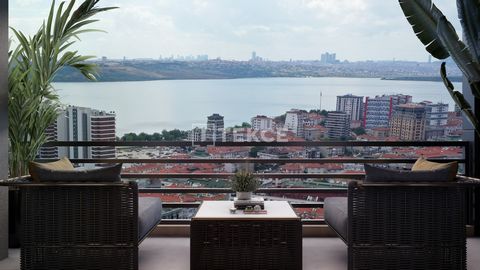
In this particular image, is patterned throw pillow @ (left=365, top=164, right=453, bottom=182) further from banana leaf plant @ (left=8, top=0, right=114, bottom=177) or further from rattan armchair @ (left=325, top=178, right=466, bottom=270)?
banana leaf plant @ (left=8, top=0, right=114, bottom=177)

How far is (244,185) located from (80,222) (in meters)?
1.39

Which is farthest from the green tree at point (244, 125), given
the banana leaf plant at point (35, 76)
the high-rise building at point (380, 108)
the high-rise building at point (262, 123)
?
the banana leaf plant at point (35, 76)

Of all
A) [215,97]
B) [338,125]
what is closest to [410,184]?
[338,125]

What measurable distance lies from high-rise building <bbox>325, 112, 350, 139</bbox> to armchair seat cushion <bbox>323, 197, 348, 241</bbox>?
1.27 metres

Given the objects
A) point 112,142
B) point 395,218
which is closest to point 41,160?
point 112,142

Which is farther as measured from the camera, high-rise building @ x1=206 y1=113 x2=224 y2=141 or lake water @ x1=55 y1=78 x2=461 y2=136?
lake water @ x1=55 y1=78 x2=461 y2=136

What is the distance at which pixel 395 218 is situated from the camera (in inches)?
181

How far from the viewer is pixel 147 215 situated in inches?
195

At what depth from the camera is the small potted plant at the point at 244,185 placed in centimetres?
521

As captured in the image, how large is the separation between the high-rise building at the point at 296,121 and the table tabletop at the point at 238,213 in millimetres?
1395

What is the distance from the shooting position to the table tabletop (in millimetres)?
4660

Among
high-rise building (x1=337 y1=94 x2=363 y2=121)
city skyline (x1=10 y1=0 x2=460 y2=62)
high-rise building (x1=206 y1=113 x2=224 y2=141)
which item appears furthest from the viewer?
city skyline (x1=10 y1=0 x2=460 y2=62)

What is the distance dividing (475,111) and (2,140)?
4.28 meters

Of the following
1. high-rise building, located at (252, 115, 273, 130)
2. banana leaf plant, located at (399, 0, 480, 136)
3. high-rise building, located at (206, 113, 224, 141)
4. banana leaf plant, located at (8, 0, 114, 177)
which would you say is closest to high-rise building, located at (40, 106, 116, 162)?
banana leaf plant, located at (8, 0, 114, 177)
